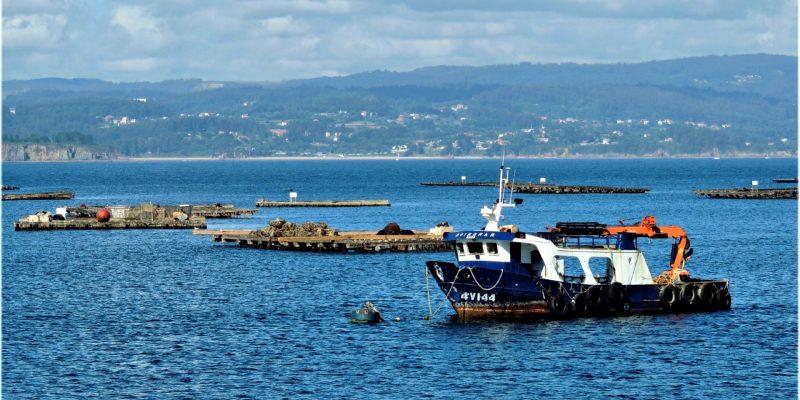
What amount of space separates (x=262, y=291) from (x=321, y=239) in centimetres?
2736

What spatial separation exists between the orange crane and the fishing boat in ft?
0.27

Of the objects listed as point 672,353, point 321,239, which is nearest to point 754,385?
point 672,353

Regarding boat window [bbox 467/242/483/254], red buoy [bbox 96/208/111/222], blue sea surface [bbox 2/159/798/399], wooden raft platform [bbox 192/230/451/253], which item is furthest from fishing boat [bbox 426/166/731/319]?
red buoy [bbox 96/208/111/222]

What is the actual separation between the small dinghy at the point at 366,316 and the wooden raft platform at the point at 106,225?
69.0 metres

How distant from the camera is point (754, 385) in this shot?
53.8 meters

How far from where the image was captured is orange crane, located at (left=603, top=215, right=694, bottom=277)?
236 ft

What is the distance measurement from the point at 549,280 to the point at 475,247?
401 centimetres

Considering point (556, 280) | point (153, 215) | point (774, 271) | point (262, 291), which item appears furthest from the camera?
point (153, 215)

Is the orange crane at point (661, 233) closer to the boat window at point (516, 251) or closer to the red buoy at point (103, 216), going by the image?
the boat window at point (516, 251)

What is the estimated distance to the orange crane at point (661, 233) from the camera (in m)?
72.1

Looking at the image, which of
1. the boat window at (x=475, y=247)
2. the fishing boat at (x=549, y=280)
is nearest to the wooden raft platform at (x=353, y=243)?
the fishing boat at (x=549, y=280)

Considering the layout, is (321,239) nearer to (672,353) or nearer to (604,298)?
(604,298)

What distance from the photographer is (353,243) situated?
107375 mm

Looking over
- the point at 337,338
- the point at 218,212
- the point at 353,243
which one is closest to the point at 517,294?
the point at 337,338
